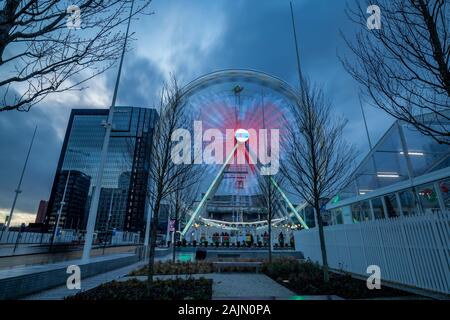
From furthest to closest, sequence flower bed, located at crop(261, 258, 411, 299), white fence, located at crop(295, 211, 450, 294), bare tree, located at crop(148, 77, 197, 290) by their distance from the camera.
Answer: bare tree, located at crop(148, 77, 197, 290) < flower bed, located at crop(261, 258, 411, 299) < white fence, located at crop(295, 211, 450, 294)

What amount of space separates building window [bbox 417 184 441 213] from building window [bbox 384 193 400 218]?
1225mm

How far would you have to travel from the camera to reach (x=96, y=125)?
249ft

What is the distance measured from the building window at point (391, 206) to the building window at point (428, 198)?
1.22 metres

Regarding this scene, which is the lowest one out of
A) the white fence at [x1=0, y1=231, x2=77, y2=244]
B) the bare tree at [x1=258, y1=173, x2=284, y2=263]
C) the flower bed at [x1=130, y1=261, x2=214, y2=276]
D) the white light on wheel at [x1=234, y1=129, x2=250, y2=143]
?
the flower bed at [x1=130, y1=261, x2=214, y2=276]

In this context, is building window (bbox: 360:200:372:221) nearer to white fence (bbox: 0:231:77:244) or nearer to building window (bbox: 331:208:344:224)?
building window (bbox: 331:208:344:224)

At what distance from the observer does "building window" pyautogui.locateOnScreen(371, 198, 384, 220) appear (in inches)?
414

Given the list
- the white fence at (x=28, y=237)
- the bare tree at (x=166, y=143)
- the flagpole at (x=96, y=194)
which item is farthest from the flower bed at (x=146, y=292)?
the white fence at (x=28, y=237)

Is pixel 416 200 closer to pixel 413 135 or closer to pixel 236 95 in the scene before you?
pixel 413 135

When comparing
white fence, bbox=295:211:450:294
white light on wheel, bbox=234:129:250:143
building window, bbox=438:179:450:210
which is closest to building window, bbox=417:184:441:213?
building window, bbox=438:179:450:210

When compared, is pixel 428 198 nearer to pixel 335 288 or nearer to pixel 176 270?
pixel 335 288

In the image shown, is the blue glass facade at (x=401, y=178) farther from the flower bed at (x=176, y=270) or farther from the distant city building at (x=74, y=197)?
the distant city building at (x=74, y=197)

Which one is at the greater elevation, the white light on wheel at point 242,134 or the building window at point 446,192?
the white light on wheel at point 242,134

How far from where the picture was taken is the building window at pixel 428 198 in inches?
309
